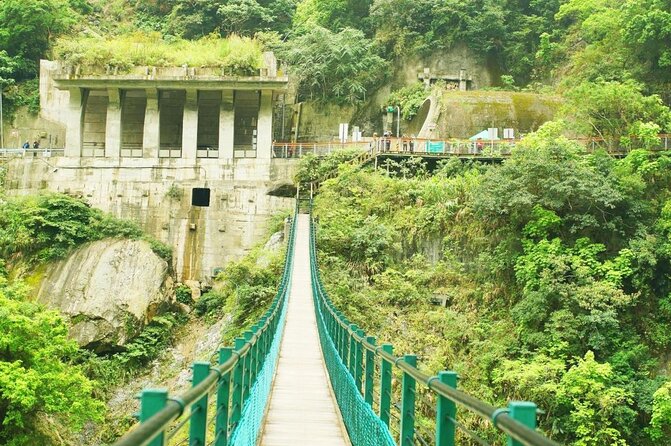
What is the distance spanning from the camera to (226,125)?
3025 centimetres

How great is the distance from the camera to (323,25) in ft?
141

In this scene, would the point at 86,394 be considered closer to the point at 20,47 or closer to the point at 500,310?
the point at 500,310

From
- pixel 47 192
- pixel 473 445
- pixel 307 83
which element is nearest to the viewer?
pixel 473 445

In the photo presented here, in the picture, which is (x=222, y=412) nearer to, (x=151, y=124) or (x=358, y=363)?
(x=358, y=363)

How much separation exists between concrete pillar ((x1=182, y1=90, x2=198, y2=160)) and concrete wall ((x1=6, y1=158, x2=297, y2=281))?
0.57 metres

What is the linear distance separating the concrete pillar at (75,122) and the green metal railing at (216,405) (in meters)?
22.3

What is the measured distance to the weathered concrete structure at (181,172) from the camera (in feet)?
93.2

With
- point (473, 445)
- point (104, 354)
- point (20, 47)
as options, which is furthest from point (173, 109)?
point (473, 445)

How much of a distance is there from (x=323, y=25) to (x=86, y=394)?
29.6 metres

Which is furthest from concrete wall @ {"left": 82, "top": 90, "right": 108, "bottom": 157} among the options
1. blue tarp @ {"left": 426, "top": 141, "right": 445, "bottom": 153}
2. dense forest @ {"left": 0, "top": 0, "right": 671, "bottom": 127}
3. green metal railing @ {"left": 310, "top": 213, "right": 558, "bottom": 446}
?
green metal railing @ {"left": 310, "top": 213, "right": 558, "bottom": 446}

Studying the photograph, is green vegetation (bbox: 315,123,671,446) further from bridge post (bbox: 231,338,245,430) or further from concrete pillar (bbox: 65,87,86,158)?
concrete pillar (bbox: 65,87,86,158)

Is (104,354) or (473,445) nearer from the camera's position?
(473,445)

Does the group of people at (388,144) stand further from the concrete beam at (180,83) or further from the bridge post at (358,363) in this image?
the bridge post at (358,363)

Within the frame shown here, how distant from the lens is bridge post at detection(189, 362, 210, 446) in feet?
12.6
